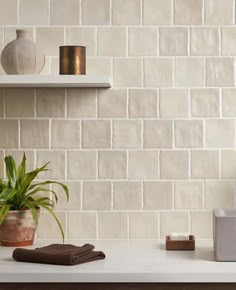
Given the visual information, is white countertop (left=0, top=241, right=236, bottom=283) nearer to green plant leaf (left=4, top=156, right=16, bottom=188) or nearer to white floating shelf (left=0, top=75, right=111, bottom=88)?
green plant leaf (left=4, top=156, right=16, bottom=188)

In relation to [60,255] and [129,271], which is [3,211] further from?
[129,271]

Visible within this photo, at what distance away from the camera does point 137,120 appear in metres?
3.34

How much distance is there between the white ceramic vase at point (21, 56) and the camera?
A: 10.3 feet

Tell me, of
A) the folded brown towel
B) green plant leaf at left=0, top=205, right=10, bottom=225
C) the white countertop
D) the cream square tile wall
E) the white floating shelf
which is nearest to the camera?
the white countertop

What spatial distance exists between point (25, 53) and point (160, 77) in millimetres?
600

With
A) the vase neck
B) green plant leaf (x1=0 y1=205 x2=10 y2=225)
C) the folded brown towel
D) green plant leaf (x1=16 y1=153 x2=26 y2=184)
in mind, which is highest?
the vase neck

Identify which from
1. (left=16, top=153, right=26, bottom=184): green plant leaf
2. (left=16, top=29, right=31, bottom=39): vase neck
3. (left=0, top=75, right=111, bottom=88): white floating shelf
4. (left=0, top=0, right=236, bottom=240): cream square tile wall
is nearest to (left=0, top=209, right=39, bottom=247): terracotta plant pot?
(left=16, top=153, right=26, bottom=184): green plant leaf

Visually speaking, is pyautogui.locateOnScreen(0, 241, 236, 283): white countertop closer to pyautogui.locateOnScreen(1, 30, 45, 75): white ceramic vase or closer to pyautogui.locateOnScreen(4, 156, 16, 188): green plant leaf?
pyautogui.locateOnScreen(4, 156, 16, 188): green plant leaf

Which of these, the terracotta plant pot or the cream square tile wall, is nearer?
the terracotta plant pot

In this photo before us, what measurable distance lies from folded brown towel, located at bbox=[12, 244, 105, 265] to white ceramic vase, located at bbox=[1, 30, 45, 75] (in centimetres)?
78

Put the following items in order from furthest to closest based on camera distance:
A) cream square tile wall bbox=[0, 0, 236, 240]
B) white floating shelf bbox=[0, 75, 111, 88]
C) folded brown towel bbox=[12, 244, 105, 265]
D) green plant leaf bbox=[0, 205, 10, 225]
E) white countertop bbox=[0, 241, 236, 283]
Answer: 1. cream square tile wall bbox=[0, 0, 236, 240]
2. white floating shelf bbox=[0, 75, 111, 88]
3. green plant leaf bbox=[0, 205, 10, 225]
4. folded brown towel bbox=[12, 244, 105, 265]
5. white countertop bbox=[0, 241, 236, 283]

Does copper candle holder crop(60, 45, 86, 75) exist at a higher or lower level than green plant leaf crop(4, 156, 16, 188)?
higher

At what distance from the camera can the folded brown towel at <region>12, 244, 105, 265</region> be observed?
2.65m

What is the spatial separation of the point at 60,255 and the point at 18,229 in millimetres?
468
